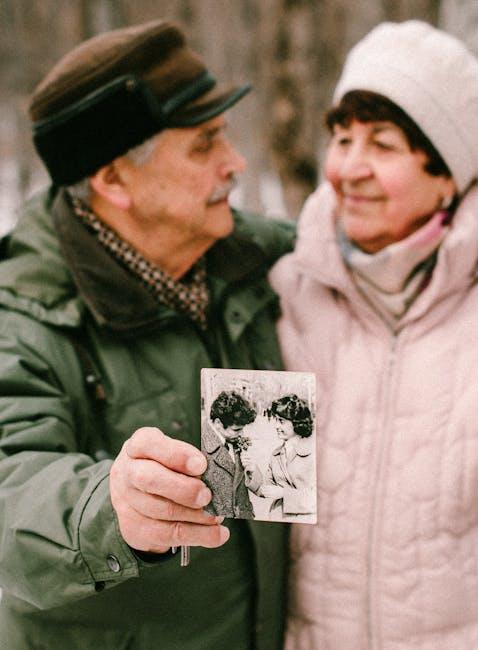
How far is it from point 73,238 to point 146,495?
0.79m

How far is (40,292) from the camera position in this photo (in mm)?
1543

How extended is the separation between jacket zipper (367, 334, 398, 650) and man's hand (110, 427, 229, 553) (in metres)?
0.52

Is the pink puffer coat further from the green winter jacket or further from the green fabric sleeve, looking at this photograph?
the green fabric sleeve

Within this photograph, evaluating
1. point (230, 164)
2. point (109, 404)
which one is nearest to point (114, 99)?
point (230, 164)

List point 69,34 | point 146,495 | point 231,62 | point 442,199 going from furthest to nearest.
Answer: point 69,34, point 231,62, point 442,199, point 146,495

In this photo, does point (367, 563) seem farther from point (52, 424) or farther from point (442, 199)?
point (442, 199)

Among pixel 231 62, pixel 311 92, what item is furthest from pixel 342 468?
pixel 231 62

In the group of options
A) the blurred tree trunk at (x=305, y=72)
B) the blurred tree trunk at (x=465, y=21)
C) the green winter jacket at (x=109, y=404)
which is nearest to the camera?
the green winter jacket at (x=109, y=404)

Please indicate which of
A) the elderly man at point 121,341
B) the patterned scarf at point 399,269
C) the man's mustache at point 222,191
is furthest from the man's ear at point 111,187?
the patterned scarf at point 399,269

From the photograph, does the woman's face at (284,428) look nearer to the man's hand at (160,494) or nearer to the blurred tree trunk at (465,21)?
the man's hand at (160,494)

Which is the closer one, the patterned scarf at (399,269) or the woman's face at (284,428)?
the woman's face at (284,428)

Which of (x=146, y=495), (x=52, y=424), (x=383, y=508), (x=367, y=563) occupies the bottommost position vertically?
(x=367, y=563)

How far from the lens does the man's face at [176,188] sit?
1.75 meters

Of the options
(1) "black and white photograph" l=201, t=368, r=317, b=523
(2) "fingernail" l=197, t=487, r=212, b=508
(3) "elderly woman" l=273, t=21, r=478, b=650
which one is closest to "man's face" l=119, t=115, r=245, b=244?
(3) "elderly woman" l=273, t=21, r=478, b=650
